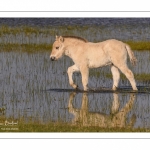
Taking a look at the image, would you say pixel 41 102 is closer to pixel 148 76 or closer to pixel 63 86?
pixel 63 86

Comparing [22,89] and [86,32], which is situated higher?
[86,32]

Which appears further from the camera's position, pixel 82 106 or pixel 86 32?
pixel 86 32

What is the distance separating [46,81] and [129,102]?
3.00m

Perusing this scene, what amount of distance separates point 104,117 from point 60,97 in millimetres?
2051

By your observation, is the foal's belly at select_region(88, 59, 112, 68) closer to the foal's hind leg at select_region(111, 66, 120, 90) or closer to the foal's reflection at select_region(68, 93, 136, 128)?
the foal's hind leg at select_region(111, 66, 120, 90)

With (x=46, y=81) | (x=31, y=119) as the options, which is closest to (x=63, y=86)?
→ (x=46, y=81)

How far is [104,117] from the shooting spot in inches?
679

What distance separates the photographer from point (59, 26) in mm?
23875

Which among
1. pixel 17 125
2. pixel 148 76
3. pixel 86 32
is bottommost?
pixel 17 125

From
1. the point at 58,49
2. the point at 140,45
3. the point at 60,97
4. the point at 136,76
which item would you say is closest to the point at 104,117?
the point at 60,97

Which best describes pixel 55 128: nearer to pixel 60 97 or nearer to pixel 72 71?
pixel 60 97

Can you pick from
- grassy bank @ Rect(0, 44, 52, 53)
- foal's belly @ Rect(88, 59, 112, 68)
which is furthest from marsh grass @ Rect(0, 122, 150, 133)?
grassy bank @ Rect(0, 44, 52, 53)

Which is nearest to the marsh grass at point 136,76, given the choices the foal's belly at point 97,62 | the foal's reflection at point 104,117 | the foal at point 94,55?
the foal at point 94,55

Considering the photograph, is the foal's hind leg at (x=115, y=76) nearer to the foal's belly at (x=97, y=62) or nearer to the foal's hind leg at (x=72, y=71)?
the foal's belly at (x=97, y=62)
